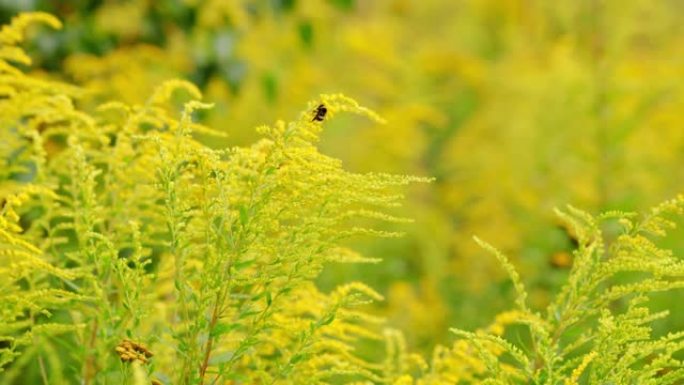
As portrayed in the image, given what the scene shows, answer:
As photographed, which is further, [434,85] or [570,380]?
[434,85]

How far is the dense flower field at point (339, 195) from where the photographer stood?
138 centimetres

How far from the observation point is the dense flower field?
1.38 m

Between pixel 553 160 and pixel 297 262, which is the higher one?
pixel 553 160

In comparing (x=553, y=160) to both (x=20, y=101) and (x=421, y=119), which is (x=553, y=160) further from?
(x=20, y=101)

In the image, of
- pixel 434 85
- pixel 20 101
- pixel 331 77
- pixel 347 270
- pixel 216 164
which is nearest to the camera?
pixel 216 164

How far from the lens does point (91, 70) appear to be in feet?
11.3

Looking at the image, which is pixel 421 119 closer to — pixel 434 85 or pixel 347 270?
pixel 434 85

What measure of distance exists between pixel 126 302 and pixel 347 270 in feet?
8.73

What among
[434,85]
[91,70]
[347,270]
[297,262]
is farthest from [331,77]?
[297,262]

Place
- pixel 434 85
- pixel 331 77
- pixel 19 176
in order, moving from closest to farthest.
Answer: pixel 19 176 < pixel 434 85 < pixel 331 77

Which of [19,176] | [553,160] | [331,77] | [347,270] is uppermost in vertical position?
[331,77]

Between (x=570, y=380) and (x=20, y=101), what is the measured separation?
1.04 meters

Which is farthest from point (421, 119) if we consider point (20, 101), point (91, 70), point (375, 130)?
point (20, 101)

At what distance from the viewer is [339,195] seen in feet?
4.53
